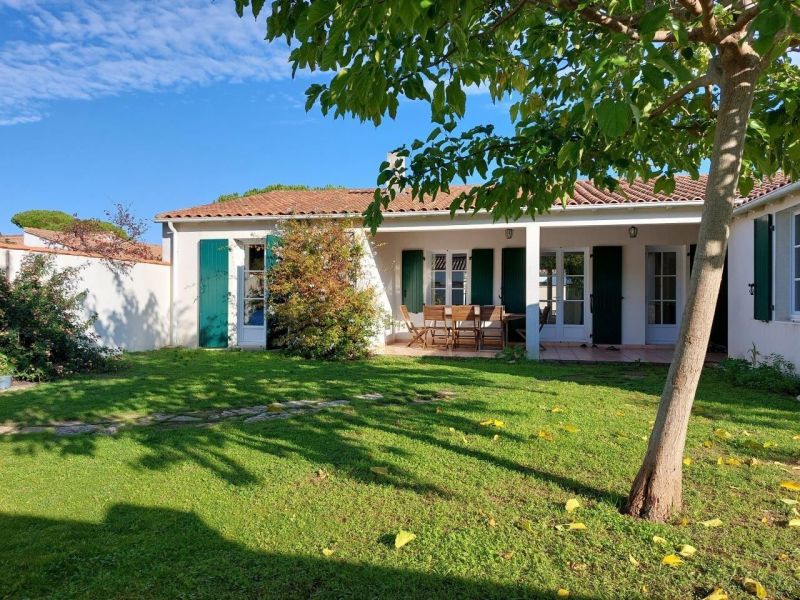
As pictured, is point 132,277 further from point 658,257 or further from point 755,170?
point 658,257

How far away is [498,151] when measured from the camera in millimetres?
3645

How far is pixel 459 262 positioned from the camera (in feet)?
44.6

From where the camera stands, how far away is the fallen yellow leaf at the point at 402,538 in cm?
261

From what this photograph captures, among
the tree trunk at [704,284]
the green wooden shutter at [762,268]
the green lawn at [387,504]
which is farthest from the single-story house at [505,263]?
the tree trunk at [704,284]

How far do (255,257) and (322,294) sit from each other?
9.88 ft

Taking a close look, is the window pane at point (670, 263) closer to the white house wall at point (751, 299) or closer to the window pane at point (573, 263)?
the window pane at point (573, 263)

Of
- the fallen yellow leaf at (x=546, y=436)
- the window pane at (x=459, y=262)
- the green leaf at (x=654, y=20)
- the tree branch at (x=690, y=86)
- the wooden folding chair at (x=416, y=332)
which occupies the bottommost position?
the fallen yellow leaf at (x=546, y=436)

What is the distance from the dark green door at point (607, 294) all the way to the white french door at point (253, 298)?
7683 millimetres

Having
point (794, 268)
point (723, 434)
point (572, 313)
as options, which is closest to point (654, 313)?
point (572, 313)

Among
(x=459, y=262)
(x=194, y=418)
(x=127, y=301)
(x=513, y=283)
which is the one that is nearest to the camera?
(x=194, y=418)

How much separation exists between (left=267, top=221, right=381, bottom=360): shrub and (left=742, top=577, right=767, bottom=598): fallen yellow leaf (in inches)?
322

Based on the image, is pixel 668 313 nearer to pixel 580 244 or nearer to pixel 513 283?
pixel 580 244

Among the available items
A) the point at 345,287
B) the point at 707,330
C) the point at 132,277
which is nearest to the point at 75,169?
the point at 132,277

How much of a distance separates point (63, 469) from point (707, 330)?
4259 mm
